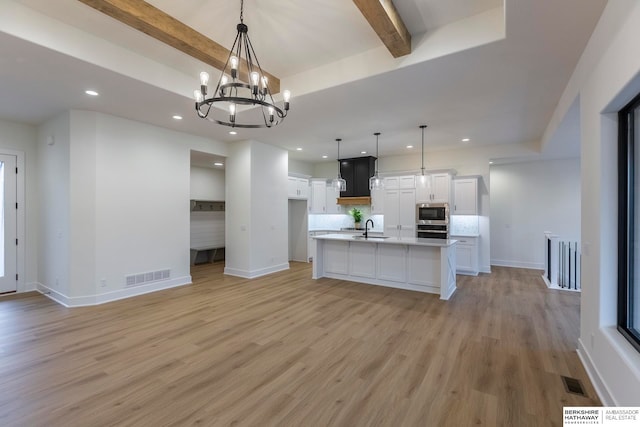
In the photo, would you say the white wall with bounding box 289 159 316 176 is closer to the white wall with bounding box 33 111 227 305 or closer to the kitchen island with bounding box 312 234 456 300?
the kitchen island with bounding box 312 234 456 300

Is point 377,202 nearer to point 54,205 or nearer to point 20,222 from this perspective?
point 54,205

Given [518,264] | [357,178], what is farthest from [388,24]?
[518,264]

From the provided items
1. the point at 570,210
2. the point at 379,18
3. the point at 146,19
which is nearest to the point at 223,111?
the point at 146,19

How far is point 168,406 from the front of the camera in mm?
2203

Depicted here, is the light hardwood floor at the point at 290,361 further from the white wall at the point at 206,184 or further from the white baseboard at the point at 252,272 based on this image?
the white wall at the point at 206,184

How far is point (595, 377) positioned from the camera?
2436 millimetres

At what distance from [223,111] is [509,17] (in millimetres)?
3845

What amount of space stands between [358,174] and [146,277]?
571cm

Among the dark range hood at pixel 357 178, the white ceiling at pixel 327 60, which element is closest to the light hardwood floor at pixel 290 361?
the white ceiling at pixel 327 60

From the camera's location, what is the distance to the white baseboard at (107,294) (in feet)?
14.7

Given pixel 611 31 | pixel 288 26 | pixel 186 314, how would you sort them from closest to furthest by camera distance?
1. pixel 611 31
2. pixel 288 26
3. pixel 186 314

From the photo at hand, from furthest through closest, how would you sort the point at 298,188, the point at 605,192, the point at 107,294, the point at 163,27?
the point at 298,188
the point at 107,294
the point at 163,27
the point at 605,192

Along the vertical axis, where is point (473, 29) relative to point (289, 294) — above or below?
above

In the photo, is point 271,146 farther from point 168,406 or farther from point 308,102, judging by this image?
point 168,406
